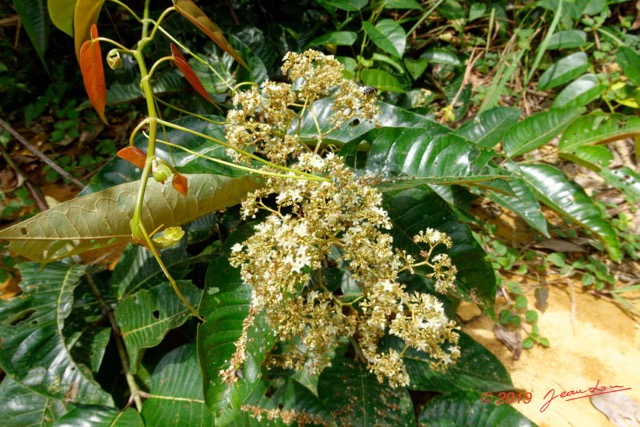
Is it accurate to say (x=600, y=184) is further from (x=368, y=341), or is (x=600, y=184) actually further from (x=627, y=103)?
(x=368, y=341)

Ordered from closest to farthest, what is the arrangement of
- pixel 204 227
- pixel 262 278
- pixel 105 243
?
pixel 262 278, pixel 105 243, pixel 204 227

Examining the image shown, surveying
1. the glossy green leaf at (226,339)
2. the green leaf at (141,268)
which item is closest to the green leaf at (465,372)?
the glossy green leaf at (226,339)

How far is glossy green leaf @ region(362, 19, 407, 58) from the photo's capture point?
196 centimetres

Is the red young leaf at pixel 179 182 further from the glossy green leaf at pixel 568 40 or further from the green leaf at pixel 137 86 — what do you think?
the glossy green leaf at pixel 568 40

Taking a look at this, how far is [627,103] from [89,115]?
2957 mm

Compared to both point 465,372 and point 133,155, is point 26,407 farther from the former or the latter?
point 465,372

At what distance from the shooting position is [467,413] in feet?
4.16

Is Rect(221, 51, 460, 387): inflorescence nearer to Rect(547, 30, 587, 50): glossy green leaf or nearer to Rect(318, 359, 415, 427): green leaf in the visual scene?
Rect(318, 359, 415, 427): green leaf

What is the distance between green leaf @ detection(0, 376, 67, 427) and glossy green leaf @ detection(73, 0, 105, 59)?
98cm

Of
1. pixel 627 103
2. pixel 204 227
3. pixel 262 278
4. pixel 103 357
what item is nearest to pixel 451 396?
pixel 262 278

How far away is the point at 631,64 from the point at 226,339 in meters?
2.32

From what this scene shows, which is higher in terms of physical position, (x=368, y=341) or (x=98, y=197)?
(x=98, y=197)

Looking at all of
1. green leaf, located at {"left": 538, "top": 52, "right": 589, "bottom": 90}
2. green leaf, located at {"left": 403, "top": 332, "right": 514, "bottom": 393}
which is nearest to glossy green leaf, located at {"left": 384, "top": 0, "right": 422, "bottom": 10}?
green leaf, located at {"left": 538, "top": 52, "right": 589, "bottom": 90}

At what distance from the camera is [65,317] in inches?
49.2
